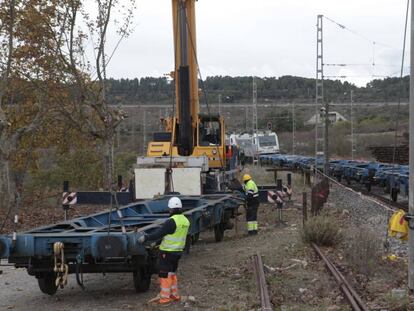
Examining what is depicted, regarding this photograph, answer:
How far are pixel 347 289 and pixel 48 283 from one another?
436 cm

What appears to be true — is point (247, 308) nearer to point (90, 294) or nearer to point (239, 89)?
point (90, 294)

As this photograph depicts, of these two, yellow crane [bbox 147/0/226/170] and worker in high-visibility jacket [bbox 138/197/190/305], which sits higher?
yellow crane [bbox 147/0/226/170]

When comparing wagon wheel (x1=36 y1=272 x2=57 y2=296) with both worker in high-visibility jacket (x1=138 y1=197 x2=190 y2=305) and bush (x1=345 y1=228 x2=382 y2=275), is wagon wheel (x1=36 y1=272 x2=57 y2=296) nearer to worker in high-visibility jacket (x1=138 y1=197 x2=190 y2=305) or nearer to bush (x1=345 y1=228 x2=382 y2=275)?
worker in high-visibility jacket (x1=138 y1=197 x2=190 y2=305)

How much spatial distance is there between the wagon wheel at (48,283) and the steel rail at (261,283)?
3.03 m

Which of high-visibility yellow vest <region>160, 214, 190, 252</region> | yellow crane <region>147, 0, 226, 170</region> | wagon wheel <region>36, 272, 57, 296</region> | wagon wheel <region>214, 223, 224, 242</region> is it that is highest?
yellow crane <region>147, 0, 226, 170</region>

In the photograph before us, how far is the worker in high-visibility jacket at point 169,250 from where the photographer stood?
28.2 feet

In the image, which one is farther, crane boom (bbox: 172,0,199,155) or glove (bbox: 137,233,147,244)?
crane boom (bbox: 172,0,199,155)

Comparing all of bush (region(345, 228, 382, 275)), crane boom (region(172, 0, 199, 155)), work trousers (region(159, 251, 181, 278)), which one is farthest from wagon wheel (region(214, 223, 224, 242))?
work trousers (region(159, 251, 181, 278))

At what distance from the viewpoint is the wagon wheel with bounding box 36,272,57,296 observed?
926cm

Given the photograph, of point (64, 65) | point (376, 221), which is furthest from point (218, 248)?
point (64, 65)

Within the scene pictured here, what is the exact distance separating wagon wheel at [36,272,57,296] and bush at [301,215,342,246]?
5.59m

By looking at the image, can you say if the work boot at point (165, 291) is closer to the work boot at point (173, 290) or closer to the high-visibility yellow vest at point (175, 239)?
the work boot at point (173, 290)

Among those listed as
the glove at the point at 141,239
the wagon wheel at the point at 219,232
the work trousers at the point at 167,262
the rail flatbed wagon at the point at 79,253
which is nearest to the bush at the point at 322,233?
the wagon wheel at the point at 219,232

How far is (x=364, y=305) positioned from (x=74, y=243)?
383cm
